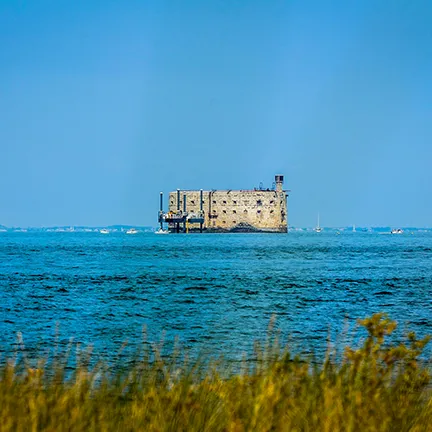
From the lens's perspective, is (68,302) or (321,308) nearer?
(321,308)

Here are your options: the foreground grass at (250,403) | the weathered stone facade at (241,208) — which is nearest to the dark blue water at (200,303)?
the foreground grass at (250,403)

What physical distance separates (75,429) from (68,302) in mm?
18867

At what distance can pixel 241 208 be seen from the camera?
120125mm

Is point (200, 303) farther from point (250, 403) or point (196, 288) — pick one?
point (250, 403)

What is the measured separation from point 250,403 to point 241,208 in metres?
115

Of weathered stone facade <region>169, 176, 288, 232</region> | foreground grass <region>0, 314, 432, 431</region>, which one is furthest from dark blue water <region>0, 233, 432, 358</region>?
weathered stone facade <region>169, 176, 288, 232</region>

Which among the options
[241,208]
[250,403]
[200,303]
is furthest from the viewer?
[241,208]

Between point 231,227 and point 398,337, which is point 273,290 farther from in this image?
point 231,227

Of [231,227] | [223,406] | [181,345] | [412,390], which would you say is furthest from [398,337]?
[231,227]

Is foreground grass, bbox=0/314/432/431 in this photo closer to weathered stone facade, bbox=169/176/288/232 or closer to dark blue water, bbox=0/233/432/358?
dark blue water, bbox=0/233/432/358

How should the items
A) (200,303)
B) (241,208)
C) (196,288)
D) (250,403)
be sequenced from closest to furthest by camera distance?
(250,403) < (200,303) < (196,288) < (241,208)

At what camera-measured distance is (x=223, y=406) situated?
18.0 ft

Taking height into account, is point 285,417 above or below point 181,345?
above

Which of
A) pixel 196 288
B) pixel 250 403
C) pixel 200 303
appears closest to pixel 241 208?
pixel 196 288
